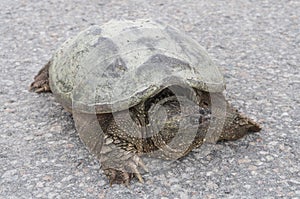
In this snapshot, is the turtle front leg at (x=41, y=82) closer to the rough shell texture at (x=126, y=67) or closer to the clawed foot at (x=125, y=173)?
the rough shell texture at (x=126, y=67)

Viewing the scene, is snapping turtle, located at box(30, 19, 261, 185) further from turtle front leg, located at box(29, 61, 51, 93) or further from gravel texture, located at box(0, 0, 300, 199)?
turtle front leg, located at box(29, 61, 51, 93)

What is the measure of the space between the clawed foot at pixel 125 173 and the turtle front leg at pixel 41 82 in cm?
113

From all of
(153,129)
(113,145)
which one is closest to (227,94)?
(153,129)

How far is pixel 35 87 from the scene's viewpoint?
3.87 metres

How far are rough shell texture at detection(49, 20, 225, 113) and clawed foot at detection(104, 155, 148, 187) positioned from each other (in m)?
0.29

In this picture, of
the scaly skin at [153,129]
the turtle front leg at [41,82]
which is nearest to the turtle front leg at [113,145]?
the scaly skin at [153,129]

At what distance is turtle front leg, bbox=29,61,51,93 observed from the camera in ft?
12.4

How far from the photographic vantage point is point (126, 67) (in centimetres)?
294

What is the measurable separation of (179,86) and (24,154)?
997 millimetres

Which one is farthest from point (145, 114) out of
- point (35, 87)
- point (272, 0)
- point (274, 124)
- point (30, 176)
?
point (272, 0)

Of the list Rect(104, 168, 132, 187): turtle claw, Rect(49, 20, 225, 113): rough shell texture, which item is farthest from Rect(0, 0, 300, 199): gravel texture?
Rect(49, 20, 225, 113): rough shell texture

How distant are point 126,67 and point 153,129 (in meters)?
0.37

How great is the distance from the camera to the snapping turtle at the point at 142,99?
9.30 feet

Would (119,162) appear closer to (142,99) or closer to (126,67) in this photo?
(142,99)
